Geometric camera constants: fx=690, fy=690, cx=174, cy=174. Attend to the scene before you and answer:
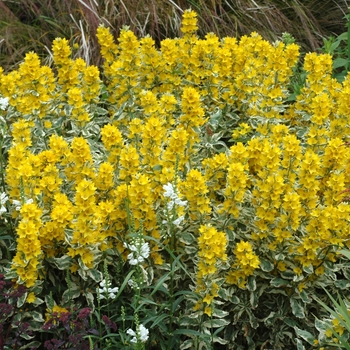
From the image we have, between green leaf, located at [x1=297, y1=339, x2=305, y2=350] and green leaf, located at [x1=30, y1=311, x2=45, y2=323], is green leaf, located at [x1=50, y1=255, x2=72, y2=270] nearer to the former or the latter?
green leaf, located at [x1=30, y1=311, x2=45, y2=323]

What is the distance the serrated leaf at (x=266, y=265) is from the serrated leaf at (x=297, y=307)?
17 cm

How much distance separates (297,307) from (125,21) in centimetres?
321

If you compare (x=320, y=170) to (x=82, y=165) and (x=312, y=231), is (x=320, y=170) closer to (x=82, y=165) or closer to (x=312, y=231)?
(x=312, y=231)

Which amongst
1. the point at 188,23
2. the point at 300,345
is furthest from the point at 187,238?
the point at 188,23

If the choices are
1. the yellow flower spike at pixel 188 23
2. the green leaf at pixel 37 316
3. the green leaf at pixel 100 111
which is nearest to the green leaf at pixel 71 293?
the green leaf at pixel 37 316

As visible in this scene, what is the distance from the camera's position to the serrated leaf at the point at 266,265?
3.05 metres

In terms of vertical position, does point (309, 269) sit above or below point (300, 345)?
above

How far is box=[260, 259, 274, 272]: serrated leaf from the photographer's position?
120 inches

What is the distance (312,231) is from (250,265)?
31 centimetres

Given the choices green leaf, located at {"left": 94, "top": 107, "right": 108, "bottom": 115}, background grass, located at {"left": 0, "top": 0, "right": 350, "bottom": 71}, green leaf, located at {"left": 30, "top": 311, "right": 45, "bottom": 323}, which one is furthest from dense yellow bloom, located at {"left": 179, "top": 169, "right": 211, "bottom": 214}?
background grass, located at {"left": 0, "top": 0, "right": 350, "bottom": 71}

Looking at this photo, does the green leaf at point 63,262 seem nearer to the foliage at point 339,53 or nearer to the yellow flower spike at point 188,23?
the yellow flower spike at point 188,23

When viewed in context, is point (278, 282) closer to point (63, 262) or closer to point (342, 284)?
point (342, 284)

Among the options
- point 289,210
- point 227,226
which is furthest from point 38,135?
point 289,210

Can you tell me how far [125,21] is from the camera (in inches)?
218
